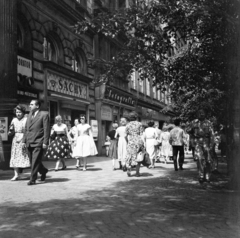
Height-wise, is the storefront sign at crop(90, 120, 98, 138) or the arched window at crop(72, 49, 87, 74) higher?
the arched window at crop(72, 49, 87, 74)

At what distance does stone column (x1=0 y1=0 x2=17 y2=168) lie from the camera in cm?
1197

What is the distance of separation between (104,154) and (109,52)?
740cm

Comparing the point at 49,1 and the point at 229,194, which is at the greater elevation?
the point at 49,1

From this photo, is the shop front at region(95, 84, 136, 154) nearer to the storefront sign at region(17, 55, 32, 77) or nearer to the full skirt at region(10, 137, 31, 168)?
the storefront sign at region(17, 55, 32, 77)

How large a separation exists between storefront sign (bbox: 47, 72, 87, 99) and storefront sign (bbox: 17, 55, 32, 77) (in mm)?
1679

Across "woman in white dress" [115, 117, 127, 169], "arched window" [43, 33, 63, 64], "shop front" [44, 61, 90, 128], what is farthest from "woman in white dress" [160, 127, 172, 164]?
"arched window" [43, 33, 63, 64]

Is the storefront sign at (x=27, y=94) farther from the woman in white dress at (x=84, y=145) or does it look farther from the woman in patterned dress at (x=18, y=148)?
the woman in patterned dress at (x=18, y=148)

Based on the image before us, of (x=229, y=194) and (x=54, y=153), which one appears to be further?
(x=54, y=153)

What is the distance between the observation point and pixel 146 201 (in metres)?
6.38

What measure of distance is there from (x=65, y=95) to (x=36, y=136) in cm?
1006

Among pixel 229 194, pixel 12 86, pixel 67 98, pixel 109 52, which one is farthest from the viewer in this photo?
pixel 109 52

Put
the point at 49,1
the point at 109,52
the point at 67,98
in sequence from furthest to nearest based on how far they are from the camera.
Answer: the point at 109,52
the point at 67,98
the point at 49,1

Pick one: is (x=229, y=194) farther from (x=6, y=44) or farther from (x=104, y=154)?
(x=104, y=154)

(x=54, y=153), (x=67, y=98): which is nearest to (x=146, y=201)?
(x=54, y=153)
